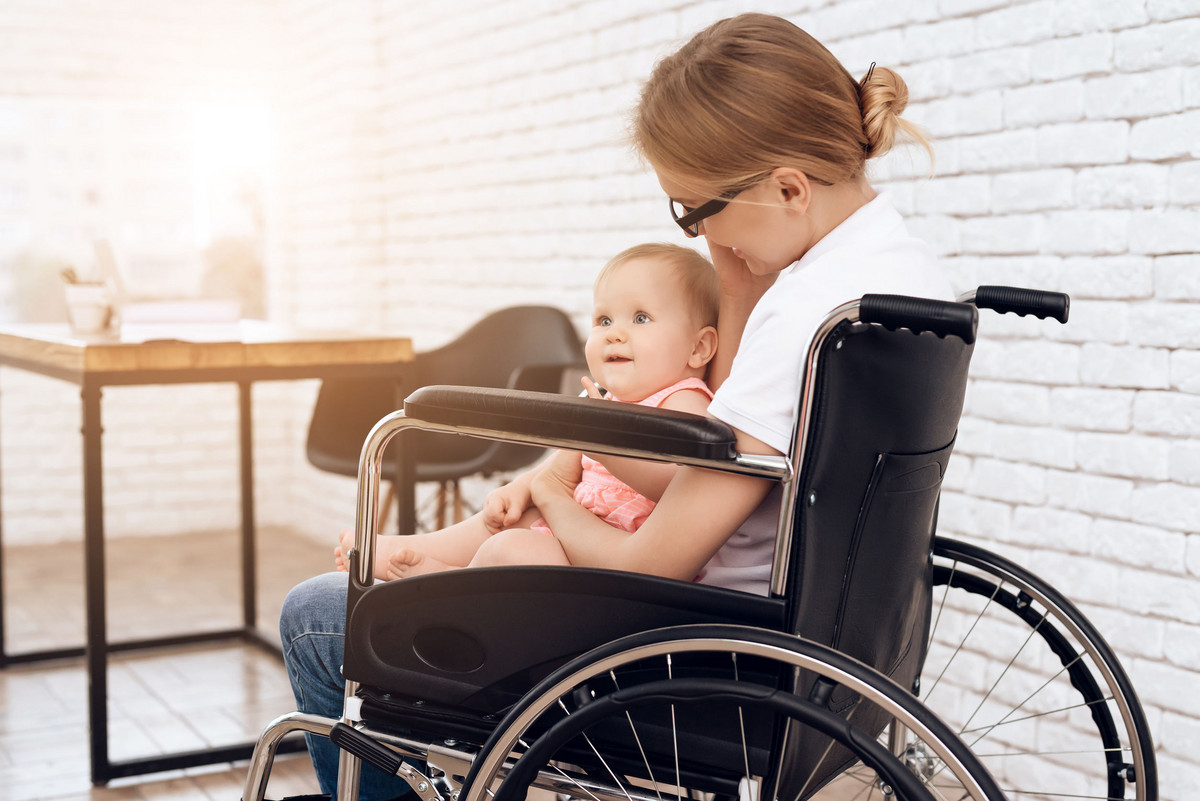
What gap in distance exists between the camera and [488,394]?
1067 mm

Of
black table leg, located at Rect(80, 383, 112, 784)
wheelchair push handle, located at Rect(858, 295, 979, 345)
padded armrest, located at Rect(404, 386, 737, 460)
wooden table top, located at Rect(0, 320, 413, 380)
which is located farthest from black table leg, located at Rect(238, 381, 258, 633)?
wheelchair push handle, located at Rect(858, 295, 979, 345)

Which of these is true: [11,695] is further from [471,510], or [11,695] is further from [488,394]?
[488,394]

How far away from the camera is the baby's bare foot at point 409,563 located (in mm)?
1330

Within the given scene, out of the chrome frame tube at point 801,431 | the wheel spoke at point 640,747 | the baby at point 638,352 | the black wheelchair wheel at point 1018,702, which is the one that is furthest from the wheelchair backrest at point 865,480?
the black wheelchair wheel at point 1018,702

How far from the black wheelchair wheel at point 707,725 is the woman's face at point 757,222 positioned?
374mm

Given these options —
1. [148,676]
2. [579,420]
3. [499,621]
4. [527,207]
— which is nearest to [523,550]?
[499,621]

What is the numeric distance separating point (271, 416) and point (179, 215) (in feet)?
2.79

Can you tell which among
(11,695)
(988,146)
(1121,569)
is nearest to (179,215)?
(11,695)

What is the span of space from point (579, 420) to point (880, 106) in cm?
41

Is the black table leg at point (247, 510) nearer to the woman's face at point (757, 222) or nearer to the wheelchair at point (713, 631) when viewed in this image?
the wheelchair at point (713, 631)

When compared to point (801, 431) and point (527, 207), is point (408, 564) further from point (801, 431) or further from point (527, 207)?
point (527, 207)

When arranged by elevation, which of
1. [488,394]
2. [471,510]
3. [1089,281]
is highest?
[1089,281]

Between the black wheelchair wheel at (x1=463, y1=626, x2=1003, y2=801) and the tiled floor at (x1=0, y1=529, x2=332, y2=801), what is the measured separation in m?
1.22

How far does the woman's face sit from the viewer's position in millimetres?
1097
